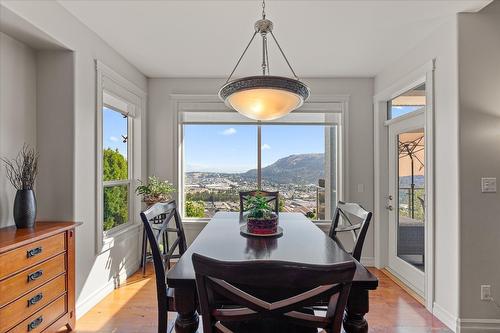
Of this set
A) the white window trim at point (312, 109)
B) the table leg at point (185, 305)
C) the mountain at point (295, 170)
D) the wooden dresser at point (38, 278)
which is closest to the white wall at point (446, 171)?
the white window trim at point (312, 109)

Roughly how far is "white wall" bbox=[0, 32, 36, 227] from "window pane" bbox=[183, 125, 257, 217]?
1.93m

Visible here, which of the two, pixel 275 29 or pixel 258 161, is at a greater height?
pixel 275 29

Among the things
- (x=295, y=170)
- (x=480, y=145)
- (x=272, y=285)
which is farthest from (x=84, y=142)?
(x=480, y=145)

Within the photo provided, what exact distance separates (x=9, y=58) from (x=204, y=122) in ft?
7.25

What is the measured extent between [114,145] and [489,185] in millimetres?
3691

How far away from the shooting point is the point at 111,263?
3.02m

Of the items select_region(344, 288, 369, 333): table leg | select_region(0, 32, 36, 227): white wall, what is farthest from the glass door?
select_region(0, 32, 36, 227): white wall

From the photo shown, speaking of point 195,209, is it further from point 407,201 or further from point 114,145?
point 407,201

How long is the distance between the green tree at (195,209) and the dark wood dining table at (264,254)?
1537 mm

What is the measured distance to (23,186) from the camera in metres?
2.06

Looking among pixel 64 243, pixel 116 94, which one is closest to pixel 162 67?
pixel 116 94

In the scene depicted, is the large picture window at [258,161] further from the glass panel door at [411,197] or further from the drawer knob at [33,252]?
the drawer knob at [33,252]

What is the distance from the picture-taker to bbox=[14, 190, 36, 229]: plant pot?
2004mm

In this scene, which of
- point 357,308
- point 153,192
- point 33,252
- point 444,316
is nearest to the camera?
point 357,308
